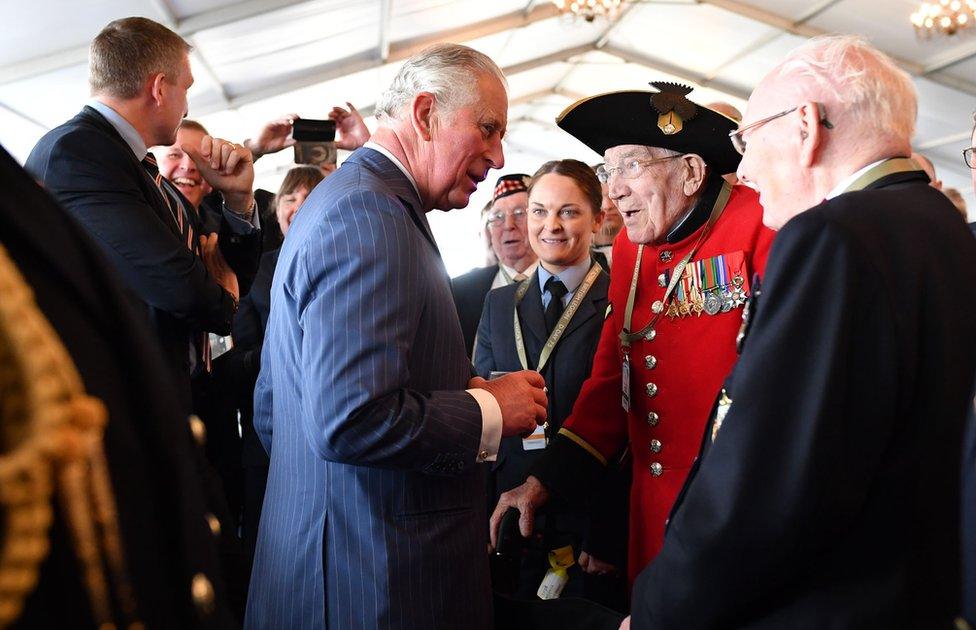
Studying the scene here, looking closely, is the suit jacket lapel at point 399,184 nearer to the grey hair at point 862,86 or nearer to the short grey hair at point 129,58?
the grey hair at point 862,86

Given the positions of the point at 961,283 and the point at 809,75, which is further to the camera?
the point at 809,75

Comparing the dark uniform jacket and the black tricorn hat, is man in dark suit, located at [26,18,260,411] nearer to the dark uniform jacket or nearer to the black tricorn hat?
the dark uniform jacket

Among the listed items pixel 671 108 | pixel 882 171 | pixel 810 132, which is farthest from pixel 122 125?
pixel 882 171

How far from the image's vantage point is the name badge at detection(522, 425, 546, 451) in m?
2.73

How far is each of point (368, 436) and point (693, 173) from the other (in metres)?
1.29

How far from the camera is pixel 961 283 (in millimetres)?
1214

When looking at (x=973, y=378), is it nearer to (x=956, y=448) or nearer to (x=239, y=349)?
(x=956, y=448)

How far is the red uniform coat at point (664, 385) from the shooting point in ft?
6.70

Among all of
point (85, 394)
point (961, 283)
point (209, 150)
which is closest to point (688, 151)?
point (961, 283)

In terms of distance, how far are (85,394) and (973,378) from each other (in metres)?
1.19

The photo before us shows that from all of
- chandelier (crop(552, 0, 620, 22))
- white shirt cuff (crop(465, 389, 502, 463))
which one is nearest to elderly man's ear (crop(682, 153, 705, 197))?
white shirt cuff (crop(465, 389, 502, 463))

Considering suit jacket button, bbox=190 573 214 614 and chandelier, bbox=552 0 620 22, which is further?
chandelier, bbox=552 0 620 22

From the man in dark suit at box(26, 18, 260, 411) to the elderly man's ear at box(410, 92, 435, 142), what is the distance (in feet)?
2.66

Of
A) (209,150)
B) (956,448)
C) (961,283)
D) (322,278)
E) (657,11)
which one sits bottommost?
(956,448)
